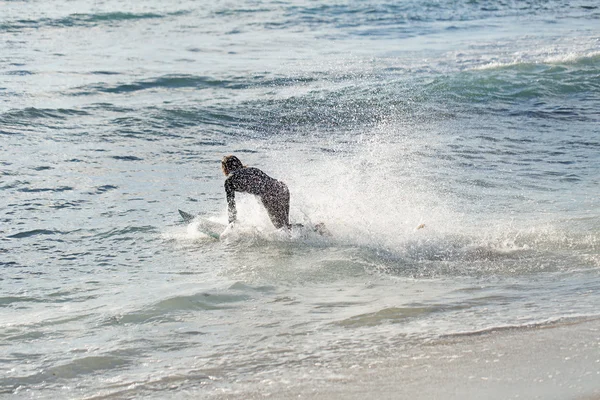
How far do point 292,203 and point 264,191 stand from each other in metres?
1.21

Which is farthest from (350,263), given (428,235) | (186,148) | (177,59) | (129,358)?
(177,59)

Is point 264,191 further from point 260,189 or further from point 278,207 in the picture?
point 278,207

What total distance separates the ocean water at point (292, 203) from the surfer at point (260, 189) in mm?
224

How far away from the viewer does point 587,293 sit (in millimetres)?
7156

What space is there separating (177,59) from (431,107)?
8.31 m

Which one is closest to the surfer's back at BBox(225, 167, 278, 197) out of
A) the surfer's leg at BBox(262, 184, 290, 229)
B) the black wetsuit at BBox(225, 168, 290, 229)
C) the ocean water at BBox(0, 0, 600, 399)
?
the black wetsuit at BBox(225, 168, 290, 229)

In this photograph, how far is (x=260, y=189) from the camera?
10.1m

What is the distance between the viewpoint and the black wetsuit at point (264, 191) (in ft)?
32.9

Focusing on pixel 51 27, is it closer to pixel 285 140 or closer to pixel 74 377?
pixel 285 140

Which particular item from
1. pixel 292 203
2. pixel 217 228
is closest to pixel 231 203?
pixel 217 228

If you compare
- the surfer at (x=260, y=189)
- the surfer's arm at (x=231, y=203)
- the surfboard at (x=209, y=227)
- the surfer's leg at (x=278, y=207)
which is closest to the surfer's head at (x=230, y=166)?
the surfer at (x=260, y=189)

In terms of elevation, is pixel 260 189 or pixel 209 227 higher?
pixel 260 189

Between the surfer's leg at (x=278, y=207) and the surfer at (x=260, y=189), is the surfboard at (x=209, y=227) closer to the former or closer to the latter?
the surfer at (x=260, y=189)

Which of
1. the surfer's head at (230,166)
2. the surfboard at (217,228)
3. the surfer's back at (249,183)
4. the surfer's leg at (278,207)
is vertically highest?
the surfer's head at (230,166)
